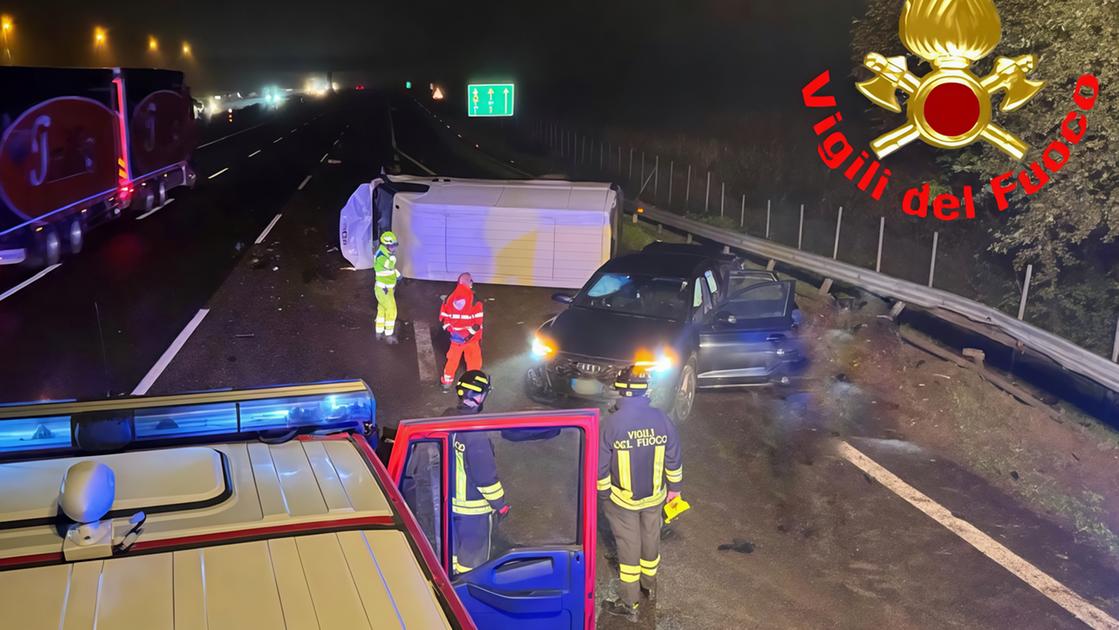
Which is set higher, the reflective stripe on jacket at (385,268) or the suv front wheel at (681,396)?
the reflective stripe on jacket at (385,268)

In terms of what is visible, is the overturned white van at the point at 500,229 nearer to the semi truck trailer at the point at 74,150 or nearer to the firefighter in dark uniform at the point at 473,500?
the semi truck trailer at the point at 74,150

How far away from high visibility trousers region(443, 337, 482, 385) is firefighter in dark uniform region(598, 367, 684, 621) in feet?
15.4

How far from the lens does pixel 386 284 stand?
12.6m

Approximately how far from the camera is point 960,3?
13.2m

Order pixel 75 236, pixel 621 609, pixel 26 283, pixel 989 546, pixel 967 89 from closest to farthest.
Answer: pixel 621 609 < pixel 989 546 < pixel 967 89 < pixel 26 283 < pixel 75 236

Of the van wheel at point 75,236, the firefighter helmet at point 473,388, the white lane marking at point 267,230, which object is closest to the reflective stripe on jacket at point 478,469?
the firefighter helmet at point 473,388

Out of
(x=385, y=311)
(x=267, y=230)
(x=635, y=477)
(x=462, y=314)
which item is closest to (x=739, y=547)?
(x=635, y=477)

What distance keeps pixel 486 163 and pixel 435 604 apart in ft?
128

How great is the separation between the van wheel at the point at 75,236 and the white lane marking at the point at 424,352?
8198 mm

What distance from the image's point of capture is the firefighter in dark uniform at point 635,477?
6.16 m

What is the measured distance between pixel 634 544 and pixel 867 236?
17.9m

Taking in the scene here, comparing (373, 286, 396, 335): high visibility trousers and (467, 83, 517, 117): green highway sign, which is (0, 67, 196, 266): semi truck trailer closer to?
(373, 286, 396, 335): high visibility trousers

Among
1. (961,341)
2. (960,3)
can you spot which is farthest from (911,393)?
(960,3)

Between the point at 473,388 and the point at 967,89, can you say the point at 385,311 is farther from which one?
the point at 967,89
